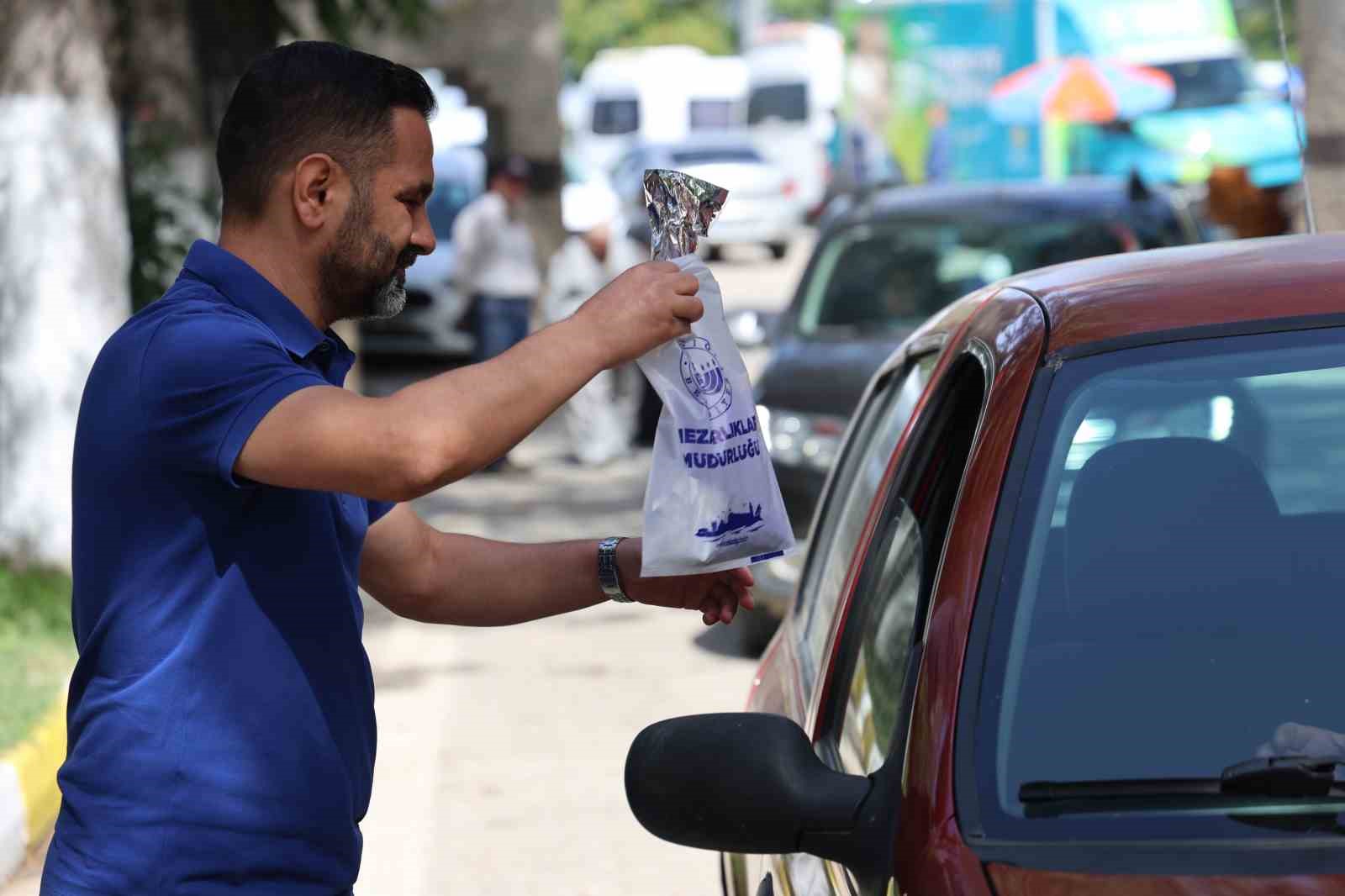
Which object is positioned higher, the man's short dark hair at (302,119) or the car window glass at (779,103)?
the man's short dark hair at (302,119)

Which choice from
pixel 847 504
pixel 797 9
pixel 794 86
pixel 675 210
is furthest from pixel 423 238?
pixel 797 9

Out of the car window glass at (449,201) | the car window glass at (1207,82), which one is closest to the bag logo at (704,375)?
the car window glass at (449,201)

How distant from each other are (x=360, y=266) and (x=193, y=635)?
474 mm

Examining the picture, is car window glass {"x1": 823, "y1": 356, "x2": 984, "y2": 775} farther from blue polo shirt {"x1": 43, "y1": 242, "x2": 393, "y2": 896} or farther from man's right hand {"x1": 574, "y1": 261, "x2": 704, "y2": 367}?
blue polo shirt {"x1": 43, "y1": 242, "x2": 393, "y2": 896}

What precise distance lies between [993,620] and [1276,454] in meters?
0.75

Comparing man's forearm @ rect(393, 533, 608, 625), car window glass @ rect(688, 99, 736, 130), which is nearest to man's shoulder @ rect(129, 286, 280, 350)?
man's forearm @ rect(393, 533, 608, 625)

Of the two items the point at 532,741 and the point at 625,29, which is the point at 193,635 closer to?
the point at 532,741

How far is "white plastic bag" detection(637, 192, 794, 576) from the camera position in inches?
93.3

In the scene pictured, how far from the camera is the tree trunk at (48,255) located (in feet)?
29.4

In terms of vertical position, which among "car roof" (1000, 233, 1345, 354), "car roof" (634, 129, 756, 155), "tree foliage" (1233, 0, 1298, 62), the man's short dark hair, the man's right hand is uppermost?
"tree foliage" (1233, 0, 1298, 62)

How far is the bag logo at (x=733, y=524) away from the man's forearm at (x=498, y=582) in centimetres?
48

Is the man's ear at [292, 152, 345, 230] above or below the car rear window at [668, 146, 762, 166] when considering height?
above

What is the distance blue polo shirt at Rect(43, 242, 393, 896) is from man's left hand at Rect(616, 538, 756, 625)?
643 millimetres

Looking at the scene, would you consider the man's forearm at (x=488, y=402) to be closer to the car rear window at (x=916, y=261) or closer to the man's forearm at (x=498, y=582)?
the man's forearm at (x=498, y=582)
